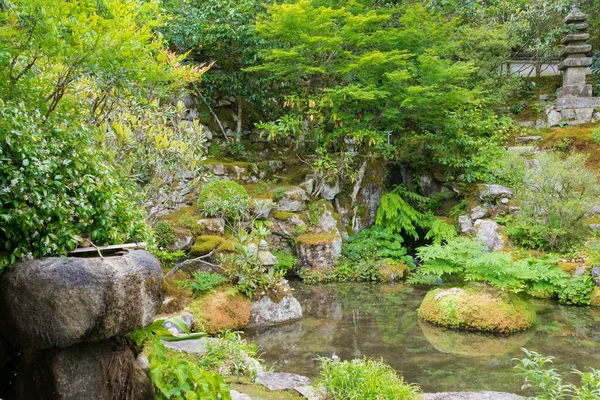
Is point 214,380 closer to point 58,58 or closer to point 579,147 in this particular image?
point 58,58

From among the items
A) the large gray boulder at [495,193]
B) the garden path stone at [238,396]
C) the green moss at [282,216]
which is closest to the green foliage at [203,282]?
the garden path stone at [238,396]

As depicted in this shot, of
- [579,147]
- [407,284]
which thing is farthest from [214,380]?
[579,147]

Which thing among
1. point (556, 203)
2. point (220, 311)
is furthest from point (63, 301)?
point (556, 203)

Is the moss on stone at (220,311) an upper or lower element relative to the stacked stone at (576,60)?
lower

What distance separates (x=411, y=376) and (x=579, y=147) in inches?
500

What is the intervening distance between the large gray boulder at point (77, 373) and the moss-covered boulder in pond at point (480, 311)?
6.40 m

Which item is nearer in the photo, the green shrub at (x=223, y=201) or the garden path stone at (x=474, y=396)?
the garden path stone at (x=474, y=396)

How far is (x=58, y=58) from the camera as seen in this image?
13.3 feet

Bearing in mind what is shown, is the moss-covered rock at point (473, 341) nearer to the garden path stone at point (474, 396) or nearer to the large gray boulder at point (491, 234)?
the garden path stone at point (474, 396)

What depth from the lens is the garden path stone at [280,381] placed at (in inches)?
188

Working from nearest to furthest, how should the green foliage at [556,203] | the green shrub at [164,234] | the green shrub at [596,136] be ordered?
the green shrub at [164,234] → the green foliage at [556,203] → the green shrub at [596,136]

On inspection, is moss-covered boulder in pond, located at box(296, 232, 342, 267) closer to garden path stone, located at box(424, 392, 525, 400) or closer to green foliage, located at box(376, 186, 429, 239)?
green foliage, located at box(376, 186, 429, 239)

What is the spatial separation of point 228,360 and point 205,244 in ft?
16.3

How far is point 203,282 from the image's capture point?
333 inches
